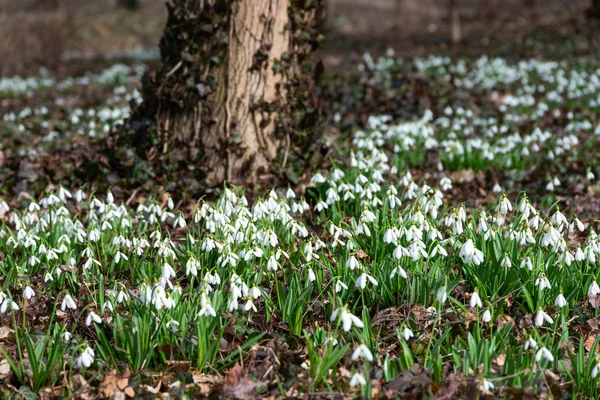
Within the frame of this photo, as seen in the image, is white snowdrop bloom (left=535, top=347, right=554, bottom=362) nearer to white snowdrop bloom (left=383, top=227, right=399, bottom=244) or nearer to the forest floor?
the forest floor

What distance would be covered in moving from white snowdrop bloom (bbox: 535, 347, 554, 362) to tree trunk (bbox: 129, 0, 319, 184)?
2874 mm

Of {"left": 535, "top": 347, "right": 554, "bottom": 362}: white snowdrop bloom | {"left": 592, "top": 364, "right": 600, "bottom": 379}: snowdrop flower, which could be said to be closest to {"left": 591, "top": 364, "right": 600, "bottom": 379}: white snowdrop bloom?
{"left": 592, "top": 364, "right": 600, "bottom": 379}: snowdrop flower

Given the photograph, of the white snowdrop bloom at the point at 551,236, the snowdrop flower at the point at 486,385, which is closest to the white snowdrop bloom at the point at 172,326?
the snowdrop flower at the point at 486,385

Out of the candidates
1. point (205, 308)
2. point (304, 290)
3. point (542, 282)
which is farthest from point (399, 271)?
point (205, 308)

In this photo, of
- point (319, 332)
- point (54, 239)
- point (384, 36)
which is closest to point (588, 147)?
point (319, 332)

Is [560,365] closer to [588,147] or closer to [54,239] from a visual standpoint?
[54,239]

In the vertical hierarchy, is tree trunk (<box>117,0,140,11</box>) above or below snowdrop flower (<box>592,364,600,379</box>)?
above

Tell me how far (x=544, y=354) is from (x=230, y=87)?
3095 mm

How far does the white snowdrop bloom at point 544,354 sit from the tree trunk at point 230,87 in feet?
Answer: 9.43

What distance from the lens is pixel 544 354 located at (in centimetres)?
232

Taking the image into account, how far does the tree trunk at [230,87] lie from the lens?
183 inches

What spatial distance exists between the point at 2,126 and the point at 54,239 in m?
4.45

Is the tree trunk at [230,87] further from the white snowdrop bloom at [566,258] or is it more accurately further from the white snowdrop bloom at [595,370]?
the white snowdrop bloom at [595,370]

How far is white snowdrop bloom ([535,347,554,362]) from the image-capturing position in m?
2.25
